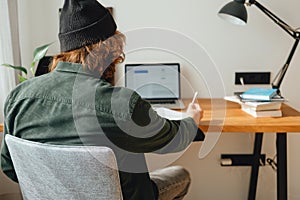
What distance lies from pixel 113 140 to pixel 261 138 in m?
1.17

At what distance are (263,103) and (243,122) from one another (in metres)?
0.15

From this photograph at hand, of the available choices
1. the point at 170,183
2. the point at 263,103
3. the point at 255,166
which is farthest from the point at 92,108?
the point at 255,166

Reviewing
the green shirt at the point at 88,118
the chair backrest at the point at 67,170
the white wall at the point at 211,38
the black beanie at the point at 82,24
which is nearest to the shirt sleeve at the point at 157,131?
the green shirt at the point at 88,118

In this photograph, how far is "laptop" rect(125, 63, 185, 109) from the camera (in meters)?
1.89

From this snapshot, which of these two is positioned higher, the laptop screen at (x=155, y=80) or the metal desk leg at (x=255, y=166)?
the laptop screen at (x=155, y=80)

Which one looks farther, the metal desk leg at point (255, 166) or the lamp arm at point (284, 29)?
the metal desk leg at point (255, 166)

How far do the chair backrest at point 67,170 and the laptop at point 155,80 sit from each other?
3.09ft

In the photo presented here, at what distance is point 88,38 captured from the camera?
3.31 ft

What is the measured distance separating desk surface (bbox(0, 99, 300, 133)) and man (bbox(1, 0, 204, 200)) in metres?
0.30

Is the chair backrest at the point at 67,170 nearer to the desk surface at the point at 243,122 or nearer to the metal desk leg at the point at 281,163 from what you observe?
the desk surface at the point at 243,122

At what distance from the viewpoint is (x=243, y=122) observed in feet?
4.66

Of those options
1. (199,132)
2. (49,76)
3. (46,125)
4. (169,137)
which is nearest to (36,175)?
(46,125)

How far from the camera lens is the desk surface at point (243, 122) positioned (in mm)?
1369

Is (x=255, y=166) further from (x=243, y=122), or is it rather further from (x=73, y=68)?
(x=73, y=68)
